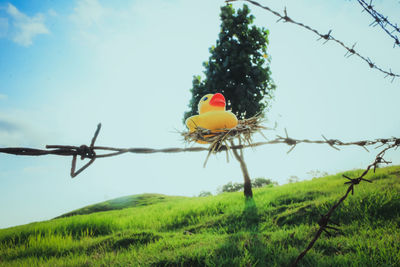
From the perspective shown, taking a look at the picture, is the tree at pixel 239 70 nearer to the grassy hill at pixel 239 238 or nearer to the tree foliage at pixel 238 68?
the tree foliage at pixel 238 68

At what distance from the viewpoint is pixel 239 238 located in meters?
3.40

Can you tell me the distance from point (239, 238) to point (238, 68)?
21.1 feet

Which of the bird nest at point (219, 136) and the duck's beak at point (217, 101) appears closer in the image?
the bird nest at point (219, 136)

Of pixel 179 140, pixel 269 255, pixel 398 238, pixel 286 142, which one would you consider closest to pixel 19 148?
pixel 179 140

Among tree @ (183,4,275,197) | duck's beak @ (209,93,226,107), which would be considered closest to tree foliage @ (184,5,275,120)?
tree @ (183,4,275,197)

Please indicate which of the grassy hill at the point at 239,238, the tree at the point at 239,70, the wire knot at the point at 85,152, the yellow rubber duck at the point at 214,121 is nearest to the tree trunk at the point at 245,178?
the tree at the point at 239,70

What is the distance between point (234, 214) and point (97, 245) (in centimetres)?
314

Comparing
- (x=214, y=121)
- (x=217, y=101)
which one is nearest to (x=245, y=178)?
(x=217, y=101)

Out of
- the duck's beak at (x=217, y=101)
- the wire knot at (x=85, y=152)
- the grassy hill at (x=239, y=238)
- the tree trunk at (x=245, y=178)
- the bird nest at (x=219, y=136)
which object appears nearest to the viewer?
the wire knot at (x=85, y=152)

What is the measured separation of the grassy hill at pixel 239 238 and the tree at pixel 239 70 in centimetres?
287

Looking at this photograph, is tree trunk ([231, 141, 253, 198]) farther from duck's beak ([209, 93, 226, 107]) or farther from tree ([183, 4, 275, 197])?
duck's beak ([209, 93, 226, 107])

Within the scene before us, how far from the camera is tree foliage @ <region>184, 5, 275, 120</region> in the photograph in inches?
322

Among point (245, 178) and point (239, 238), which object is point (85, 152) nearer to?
point (239, 238)

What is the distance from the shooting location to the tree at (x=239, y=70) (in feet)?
26.7
